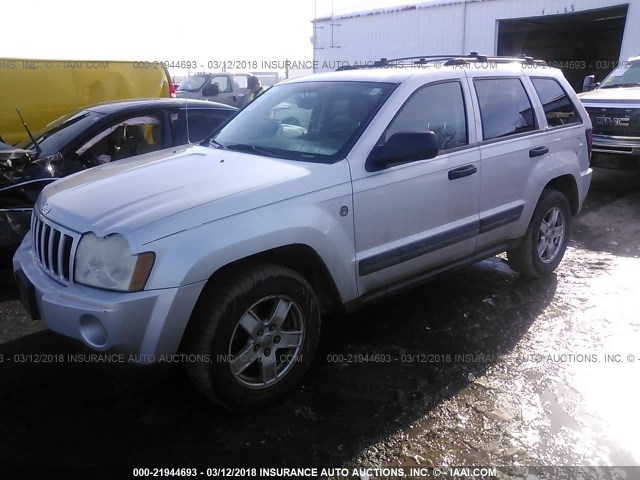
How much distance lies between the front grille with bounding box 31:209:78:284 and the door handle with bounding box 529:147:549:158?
3.29 metres

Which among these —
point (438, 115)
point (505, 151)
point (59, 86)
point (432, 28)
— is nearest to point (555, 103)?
point (505, 151)

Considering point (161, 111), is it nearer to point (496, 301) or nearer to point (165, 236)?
point (165, 236)

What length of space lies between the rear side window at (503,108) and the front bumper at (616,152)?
4.39 meters

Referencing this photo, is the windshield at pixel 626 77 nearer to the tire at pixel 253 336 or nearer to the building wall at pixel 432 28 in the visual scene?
the building wall at pixel 432 28

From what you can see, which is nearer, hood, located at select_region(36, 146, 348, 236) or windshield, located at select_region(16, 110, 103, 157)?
hood, located at select_region(36, 146, 348, 236)

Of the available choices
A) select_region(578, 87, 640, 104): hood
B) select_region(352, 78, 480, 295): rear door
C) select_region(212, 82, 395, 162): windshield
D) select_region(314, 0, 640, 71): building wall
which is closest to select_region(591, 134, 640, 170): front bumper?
select_region(578, 87, 640, 104): hood

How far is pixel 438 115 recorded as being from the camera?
3.62 metres

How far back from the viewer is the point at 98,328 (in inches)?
95.8

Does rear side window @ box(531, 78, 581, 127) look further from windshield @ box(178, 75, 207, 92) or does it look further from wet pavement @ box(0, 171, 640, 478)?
windshield @ box(178, 75, 207, 92)

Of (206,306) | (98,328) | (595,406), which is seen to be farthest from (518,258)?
(98,328)

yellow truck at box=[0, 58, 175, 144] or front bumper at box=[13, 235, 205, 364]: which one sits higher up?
yellow truck at box=[0, 58, 175, 144]

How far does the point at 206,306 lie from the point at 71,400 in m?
1.11

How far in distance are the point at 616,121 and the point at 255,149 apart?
6673 mm

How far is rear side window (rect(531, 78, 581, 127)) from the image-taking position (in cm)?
442
